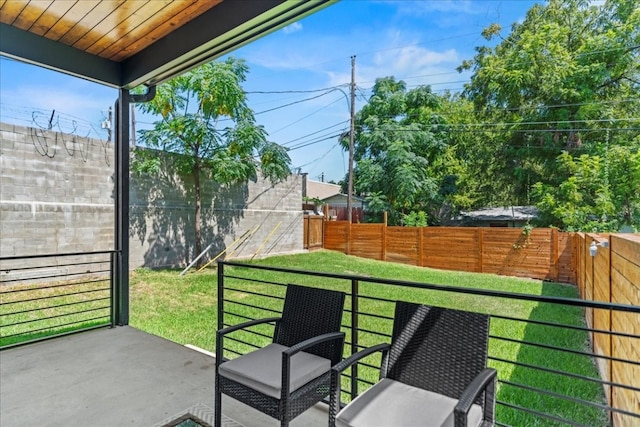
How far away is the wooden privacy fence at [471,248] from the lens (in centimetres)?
790

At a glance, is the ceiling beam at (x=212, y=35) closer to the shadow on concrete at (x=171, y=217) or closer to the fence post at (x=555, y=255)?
the shadow on concrete at (x=171, y=217)

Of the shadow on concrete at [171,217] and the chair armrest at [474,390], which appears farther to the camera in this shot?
the shadow on concrete at [171,217]

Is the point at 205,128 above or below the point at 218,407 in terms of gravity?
above

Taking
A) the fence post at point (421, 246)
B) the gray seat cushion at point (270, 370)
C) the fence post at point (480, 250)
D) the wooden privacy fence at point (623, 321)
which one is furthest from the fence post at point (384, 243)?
the gray seat cushion at point (270, 370)

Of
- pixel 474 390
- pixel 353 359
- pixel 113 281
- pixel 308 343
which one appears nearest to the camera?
pixel 474 390

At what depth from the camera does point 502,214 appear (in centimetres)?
1312

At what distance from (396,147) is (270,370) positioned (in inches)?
493

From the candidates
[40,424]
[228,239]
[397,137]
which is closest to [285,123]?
[397,137]

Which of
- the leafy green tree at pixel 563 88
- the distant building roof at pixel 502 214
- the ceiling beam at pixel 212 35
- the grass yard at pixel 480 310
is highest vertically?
the leafy green tree at pixel 563 88

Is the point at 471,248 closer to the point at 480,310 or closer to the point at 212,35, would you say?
the point at 480,310

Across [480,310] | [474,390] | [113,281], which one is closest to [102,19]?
[113,281]

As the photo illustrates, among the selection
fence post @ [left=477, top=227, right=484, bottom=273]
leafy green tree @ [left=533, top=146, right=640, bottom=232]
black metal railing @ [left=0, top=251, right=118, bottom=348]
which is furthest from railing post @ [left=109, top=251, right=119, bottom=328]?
leafy green tree @ [left=533, top=146, right=640, bottom=232]

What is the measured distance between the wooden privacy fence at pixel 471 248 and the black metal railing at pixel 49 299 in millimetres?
6660

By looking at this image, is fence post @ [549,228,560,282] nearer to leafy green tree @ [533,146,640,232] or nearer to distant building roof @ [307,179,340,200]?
leafy green tree @ [533,146,640,232]
